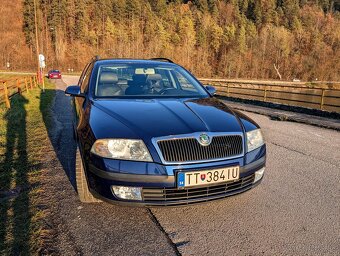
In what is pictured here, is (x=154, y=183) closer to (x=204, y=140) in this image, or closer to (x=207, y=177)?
(x=207, y=177)

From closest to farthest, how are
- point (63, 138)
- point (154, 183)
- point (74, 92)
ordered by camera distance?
point (154, 183) → point (74, 92) → point (63, 138)

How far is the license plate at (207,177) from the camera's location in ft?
9.02

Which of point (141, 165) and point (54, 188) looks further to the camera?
point (54, 188)

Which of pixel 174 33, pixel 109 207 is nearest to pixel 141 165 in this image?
pixel 109 207

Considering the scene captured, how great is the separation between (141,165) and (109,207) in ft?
2.83

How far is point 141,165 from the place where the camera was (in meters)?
2.74

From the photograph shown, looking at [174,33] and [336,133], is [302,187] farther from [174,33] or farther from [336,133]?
[174,33]

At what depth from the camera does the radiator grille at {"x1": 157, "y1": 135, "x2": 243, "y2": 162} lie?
278cm

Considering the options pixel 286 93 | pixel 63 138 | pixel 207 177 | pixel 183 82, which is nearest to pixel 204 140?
pixel 207 177

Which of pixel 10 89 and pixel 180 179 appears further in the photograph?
pixel 10 89

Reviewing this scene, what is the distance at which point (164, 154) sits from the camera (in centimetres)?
277

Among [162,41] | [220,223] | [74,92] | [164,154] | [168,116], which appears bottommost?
[220,223]

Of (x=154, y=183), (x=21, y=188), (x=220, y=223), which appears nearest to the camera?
(x=154, y=183)

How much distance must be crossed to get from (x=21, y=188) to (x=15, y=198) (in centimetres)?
31
